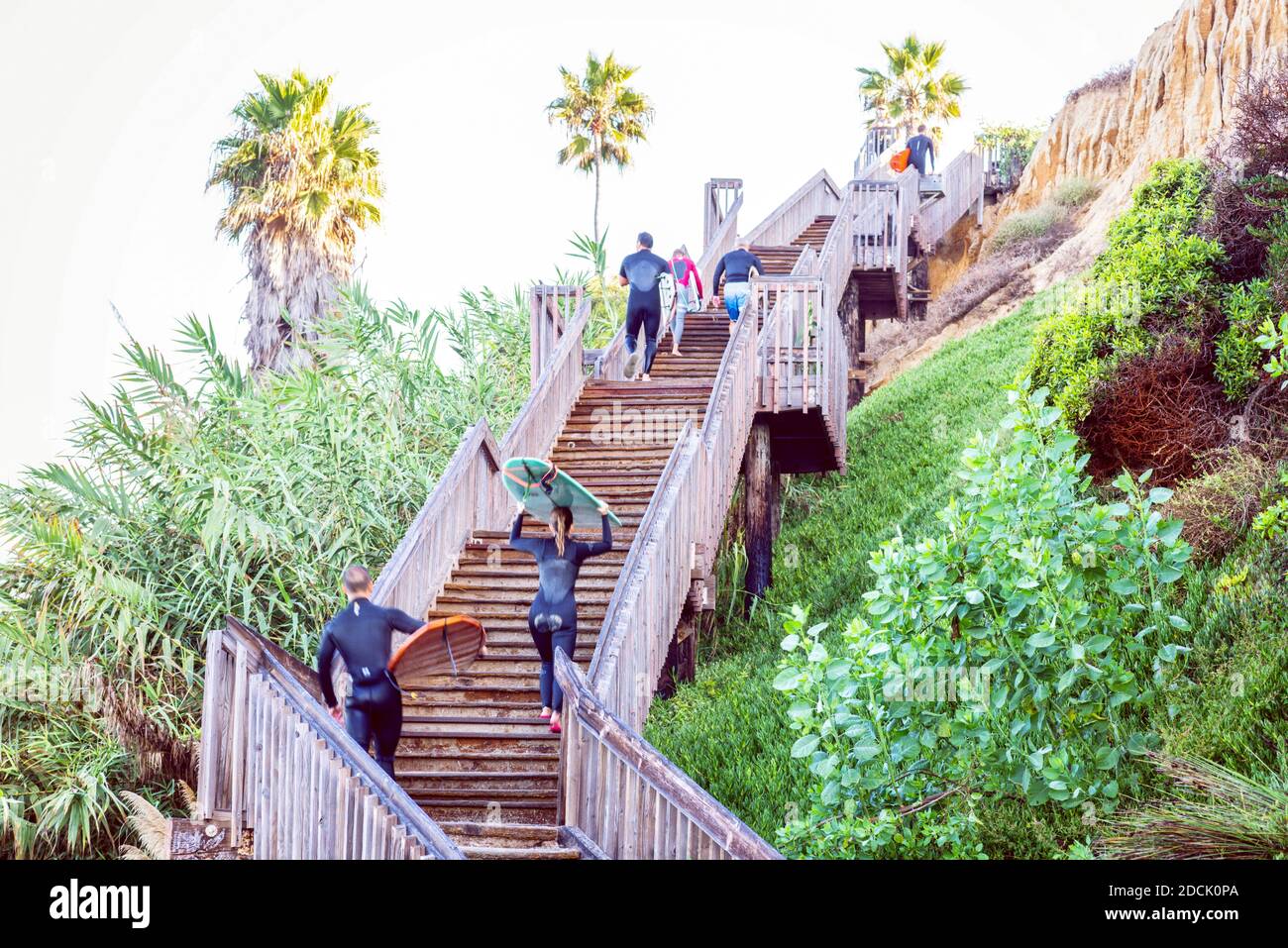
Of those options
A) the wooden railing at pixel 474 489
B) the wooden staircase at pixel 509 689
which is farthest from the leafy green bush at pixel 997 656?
the wooden railing at pixel 474 489

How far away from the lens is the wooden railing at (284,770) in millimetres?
7531

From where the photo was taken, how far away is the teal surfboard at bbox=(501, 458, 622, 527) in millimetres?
10680

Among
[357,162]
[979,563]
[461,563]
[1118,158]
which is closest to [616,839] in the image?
[979,563]

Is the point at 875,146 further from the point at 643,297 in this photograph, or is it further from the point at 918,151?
the point at 643,297

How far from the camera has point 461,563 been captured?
12508mm

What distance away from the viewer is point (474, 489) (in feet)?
42.6

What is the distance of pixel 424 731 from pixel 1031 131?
3669 centimetres

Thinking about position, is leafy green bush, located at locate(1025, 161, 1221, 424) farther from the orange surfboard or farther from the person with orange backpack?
the person with orange backpack

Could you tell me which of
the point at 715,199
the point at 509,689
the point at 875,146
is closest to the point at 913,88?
the point at 875,146

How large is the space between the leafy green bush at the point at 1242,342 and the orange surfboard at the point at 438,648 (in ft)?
24.9

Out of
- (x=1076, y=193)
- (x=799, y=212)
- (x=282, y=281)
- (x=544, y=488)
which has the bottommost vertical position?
(x=544, y=488)

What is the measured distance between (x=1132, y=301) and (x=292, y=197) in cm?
1542

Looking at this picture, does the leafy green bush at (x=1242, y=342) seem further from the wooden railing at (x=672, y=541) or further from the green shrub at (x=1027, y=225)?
the green shrub at (x=1027, y=225)

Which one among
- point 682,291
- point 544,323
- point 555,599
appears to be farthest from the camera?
point 682,291
